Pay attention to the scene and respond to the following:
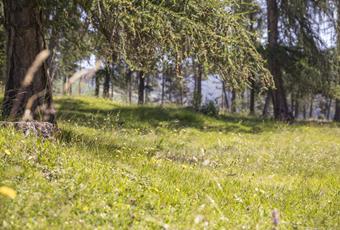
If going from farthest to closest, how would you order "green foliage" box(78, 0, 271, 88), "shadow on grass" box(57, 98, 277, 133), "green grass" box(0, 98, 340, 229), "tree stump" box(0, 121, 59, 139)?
"shadow on grass" box(57, 98, 277, 133)
"green foliage" box(78, 0, 271, 88)
"tree stump" box(0, 121, 59, 139)
"green grass" box(0, 98, 340, 229)

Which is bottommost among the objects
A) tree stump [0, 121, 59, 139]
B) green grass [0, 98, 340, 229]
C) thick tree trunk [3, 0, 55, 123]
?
green grass [0, 98, 340, 229]

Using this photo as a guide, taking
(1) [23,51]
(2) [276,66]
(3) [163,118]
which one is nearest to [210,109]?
(3) [163,118]

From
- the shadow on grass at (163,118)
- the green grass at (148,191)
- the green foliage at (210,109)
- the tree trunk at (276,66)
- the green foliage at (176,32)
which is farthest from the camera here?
the tree trunk at (276,66)

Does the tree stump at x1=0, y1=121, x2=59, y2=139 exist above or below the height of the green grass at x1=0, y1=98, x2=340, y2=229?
above

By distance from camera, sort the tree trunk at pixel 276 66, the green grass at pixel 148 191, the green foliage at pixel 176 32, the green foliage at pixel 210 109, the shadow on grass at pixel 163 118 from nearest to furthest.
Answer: the green grass at pixel 148 191 → the green foliage at pixel 176 32 → the shadow on grass at pixel 163 118 → the green foliage at pixel 210 109 → the tree trunk at pixel 276 66

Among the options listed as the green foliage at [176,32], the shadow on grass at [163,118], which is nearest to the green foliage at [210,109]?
the shadow on grass at [163,118]

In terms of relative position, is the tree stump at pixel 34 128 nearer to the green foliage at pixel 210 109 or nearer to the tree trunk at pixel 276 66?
the green foliage at pixel 210 109

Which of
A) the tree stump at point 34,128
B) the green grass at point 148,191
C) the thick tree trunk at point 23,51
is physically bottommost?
the green grass at point 148,191

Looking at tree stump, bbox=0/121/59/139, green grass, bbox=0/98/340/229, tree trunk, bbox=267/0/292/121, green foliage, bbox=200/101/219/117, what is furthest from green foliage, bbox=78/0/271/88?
tree trunk, bbox=267/0/292/121

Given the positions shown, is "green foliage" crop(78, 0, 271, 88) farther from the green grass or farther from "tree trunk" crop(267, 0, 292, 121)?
"tree trunk" crop(267, 0, 292, 121)

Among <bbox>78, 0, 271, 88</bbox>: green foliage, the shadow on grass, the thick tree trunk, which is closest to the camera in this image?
<bbox>78, 0, 271, 88</bbox>: green foliage

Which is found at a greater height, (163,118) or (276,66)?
(276,66)

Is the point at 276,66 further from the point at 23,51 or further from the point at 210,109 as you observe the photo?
the point at 23,51

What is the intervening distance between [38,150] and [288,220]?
9.76 ft
